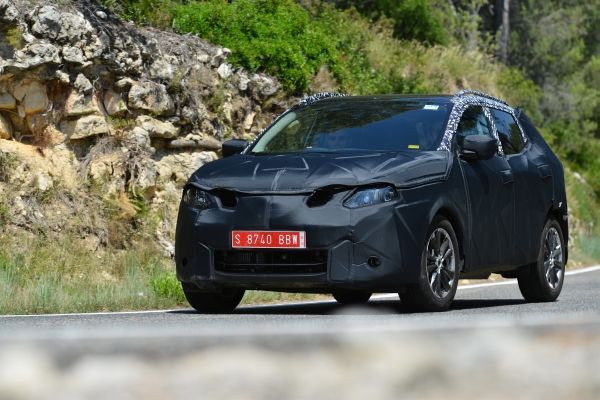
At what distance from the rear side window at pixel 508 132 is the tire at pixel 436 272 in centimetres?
179

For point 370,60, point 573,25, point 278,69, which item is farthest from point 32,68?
point 573,25

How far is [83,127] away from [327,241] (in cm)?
744

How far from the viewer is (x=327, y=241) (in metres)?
7.23

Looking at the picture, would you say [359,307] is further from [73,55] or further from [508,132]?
[73,55]

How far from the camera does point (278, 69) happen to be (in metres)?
17.1

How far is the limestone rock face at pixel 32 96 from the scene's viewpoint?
1336 centimetres

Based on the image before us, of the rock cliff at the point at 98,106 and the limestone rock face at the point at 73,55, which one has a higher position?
the limestone rock face at the point at 73,55

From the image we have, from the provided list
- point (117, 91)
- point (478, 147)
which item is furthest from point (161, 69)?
point (478, 147)

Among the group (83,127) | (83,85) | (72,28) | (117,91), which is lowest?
(83,127)

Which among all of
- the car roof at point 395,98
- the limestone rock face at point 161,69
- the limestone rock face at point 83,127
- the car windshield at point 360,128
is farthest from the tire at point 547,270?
the limestone rock face at point 161,69

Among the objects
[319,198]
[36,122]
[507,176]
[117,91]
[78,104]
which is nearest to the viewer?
[319,198]

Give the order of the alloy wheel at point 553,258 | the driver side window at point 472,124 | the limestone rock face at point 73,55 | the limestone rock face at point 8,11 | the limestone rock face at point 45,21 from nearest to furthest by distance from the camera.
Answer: the driver side window at point 472,124, the alloy wheel at point 553,258, the limestone rock face at point 8,11, the limestone rock face at point 45,21, the limestone rock face at point 73,55

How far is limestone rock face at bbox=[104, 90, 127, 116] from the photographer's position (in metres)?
14.4

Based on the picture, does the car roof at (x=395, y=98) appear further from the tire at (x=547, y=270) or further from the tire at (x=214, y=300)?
the tire at (x=214, y=300)
